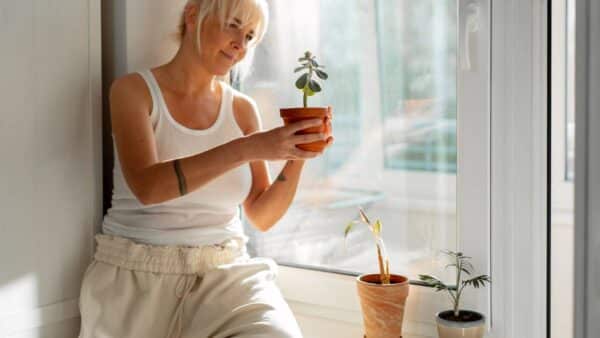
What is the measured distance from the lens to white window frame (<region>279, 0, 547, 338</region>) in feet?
4.96

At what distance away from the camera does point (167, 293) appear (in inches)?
62.9

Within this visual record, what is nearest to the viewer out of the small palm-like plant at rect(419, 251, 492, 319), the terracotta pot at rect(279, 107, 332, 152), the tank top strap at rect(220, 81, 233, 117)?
the terracotta pot at rect(279, 107, 332, 152)

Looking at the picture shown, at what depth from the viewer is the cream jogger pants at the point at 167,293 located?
155cm

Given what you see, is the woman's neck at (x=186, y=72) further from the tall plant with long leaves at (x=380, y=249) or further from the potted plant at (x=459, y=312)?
the potted plant at (x=459, y=312)

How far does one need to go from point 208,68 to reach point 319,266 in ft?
2.16

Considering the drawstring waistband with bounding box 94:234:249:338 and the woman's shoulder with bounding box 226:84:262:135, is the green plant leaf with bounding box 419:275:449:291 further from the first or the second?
the woman's shoulder with bounding box 226:84:262:135

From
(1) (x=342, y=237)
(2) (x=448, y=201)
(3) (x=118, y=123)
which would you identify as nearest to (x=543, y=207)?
(2) (x=448, y=201)

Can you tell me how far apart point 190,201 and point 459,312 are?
71 cm

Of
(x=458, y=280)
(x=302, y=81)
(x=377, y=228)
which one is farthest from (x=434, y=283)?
(x=302, y=81)

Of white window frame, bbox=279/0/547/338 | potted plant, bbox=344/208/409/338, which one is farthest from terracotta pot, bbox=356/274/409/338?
white window frame, bbox=279/0/547/338

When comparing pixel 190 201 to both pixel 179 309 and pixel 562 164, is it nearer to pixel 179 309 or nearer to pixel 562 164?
pixel 179 309

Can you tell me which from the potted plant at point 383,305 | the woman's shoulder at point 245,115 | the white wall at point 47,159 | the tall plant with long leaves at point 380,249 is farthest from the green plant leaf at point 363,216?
the white wall at point 47,159

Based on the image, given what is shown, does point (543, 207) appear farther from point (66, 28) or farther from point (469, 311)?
point (66, 28)

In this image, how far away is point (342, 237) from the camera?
1.85m
